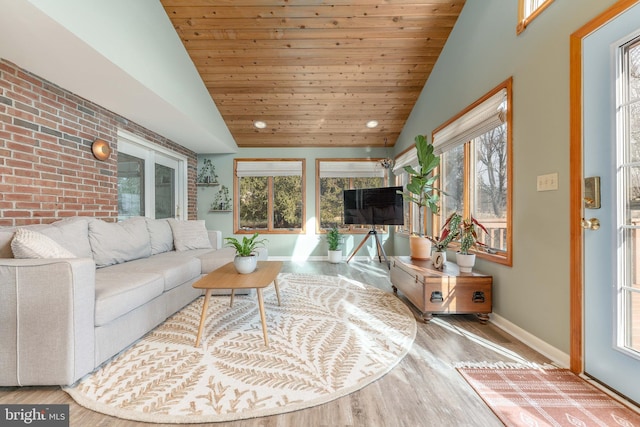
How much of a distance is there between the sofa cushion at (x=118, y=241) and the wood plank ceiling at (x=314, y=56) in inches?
90.3

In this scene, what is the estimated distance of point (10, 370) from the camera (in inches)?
56.3

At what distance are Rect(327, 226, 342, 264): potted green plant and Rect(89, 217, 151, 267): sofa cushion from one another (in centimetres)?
290

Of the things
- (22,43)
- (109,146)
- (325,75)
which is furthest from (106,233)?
(325,75)

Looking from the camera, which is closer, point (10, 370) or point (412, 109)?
point (10, 370)

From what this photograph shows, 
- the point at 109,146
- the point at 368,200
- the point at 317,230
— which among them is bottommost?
the point at 317,230

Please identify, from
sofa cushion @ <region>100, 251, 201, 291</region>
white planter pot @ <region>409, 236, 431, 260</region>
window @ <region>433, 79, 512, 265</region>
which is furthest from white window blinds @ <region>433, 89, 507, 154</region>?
sofa cushion @ <region>100, 251, 201, 291</region>

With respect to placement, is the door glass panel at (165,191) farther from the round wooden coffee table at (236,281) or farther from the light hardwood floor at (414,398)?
the light hardwood floor at (414,398)

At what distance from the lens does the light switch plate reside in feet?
5.80

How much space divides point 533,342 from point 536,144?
1.38 metres

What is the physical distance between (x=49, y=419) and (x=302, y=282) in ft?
8.33

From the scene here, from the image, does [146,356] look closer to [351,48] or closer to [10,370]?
[10,370]

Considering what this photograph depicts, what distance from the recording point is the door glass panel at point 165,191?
14.4ft

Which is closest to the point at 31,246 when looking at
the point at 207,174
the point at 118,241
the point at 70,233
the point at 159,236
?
the point at 70,233

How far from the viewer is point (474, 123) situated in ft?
8.47
